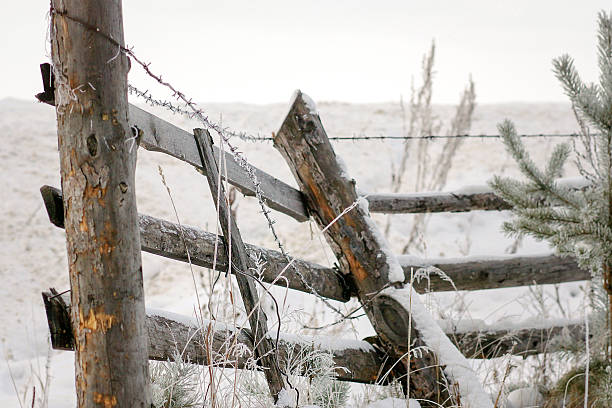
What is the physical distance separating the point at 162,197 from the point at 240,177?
6.74 m

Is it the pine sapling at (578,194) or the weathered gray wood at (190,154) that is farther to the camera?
the pine sapling at (578,194)

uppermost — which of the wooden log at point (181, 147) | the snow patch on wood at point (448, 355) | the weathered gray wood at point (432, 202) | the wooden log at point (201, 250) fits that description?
the wooden log at point (181, 147)

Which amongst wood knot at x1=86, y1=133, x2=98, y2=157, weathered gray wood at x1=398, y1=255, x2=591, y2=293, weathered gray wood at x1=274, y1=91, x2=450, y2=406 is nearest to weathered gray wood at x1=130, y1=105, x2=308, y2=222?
weathered gray wood at x1=274, y1=91, x2=450, y2=406

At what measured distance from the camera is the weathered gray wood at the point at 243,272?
6.88 feet

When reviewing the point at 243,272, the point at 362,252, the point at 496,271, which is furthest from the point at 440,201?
the point at 243,272

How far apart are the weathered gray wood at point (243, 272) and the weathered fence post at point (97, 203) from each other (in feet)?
2.01

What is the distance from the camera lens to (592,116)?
2.44m

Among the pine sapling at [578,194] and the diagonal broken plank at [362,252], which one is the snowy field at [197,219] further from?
the diagonal broken plank at [362,252]

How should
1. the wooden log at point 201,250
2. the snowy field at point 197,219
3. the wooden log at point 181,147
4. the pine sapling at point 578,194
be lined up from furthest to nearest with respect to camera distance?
the snowy field at point 197,219
the pine sapling at point 578,194
the wooden log at point 201,250
the wooden log at point 181,147

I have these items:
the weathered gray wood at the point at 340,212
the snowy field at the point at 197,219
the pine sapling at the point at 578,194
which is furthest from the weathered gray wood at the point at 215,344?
the snowy field at the point at 197,219

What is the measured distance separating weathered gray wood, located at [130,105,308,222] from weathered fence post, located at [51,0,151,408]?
0.71 ft

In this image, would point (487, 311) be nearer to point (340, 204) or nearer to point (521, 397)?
point (521, 397)

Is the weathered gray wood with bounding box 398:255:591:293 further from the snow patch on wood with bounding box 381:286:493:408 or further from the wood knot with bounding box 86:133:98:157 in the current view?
the wood knot with bounding box 86:133:98:157

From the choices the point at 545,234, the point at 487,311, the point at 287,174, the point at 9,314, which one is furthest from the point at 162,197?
the point at 545,234
